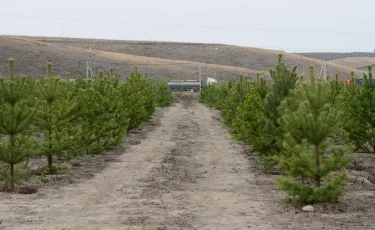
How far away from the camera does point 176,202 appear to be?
49.0 feet

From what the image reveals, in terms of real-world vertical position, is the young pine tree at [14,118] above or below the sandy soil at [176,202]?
above

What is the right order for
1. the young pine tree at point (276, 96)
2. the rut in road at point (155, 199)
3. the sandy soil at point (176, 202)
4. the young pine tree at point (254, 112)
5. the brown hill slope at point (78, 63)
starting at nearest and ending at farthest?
1. the sandy soil at point (176, 202)
2. the rut in road at point (155, 199)
3. the young pine tree at point (276, 96)
4. the young pine tree at point (254, 112)
5. the brown hill slope at point (78, 63)

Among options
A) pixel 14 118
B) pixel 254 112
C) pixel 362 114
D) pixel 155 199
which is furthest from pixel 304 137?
pixel 362 114

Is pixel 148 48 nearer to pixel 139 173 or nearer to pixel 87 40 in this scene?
pixel 87 40

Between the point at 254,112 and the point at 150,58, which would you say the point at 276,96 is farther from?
the point at 150,58

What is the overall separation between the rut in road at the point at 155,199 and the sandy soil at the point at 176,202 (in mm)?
18

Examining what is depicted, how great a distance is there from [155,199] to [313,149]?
12.4 ft

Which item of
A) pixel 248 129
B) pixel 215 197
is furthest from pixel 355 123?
pixel 215 197

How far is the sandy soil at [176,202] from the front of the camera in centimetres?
1245

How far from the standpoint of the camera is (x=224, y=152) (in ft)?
87.2

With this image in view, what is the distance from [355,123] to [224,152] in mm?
5420

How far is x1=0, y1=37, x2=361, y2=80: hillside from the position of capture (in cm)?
11133

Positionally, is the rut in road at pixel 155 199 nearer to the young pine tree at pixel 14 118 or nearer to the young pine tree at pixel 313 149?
the young pine tree at pixel 313 149

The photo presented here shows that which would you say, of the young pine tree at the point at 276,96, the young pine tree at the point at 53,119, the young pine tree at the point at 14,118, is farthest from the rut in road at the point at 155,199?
the young pine tree at the point at 276,96
